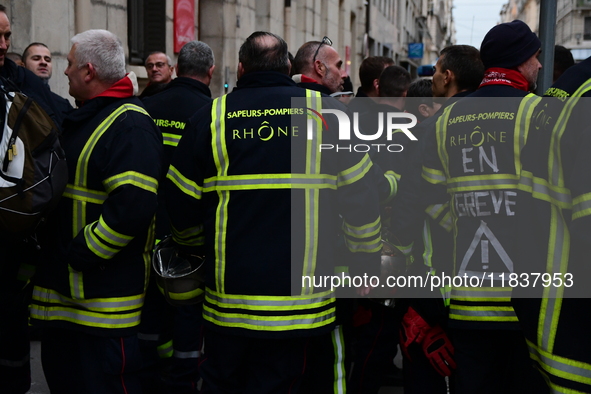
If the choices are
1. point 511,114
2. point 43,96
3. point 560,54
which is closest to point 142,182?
point 43,96

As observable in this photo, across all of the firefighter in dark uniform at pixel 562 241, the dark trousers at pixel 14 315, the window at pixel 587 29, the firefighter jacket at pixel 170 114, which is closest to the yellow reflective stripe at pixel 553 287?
the firefighter in dark uniform at pixel 562 241

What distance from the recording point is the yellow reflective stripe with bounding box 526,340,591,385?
201cm

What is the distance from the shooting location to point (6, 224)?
9.52 ft

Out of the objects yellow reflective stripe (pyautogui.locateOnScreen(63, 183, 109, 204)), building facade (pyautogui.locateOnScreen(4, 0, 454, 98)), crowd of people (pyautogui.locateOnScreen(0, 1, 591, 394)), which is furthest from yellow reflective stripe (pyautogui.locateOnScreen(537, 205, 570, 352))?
building facade (pyautogui.locateOnScreen(4, 0, 454, 98))

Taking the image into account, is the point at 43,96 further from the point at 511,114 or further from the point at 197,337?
the point at 511,114

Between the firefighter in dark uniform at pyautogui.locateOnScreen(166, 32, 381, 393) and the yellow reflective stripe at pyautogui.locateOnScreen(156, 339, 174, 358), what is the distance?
5.28ft

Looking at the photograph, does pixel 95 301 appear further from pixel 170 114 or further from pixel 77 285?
pixel 170 114

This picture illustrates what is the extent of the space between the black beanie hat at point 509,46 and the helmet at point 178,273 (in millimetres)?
1671

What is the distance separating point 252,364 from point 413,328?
0.91m

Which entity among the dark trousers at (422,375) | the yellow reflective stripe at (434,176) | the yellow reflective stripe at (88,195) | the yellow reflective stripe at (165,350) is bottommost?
the yellow reflective stripe at (165,350)

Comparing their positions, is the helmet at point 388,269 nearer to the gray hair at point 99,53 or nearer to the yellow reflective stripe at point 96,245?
the yellow reflective stripe at point 96,245

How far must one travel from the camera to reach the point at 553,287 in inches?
81.7

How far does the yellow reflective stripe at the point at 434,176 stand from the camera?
11.2ft

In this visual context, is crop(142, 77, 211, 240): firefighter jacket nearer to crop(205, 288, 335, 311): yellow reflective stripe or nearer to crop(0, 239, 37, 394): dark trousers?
crop(0, 239, 37, 394): dark trousers
